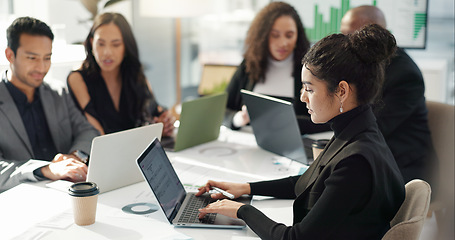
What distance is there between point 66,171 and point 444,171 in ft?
5.56

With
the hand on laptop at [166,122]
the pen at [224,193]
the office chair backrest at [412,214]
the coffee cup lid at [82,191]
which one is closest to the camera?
the office chair backrest at [412,214]

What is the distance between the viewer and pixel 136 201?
1.65 metres

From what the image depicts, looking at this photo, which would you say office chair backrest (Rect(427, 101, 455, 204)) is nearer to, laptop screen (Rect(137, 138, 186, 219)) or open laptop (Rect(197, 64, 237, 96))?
laptop screen (Rect(137, 138, 186, 219))

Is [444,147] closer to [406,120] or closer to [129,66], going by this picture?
[406,120]

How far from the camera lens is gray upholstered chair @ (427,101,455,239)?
7.43 feet

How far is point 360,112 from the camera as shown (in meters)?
1.35

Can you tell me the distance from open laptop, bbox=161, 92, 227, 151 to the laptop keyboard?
61cm

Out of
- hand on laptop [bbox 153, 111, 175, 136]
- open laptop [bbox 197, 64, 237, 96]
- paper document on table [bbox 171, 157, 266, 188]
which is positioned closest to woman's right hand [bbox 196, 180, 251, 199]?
paper document on table [bbox 171, 157, 266, 188]

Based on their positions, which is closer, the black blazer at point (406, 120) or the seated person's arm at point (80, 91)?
the black blazer at point (406, 120)

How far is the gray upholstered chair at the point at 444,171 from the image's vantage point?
89.2 inches

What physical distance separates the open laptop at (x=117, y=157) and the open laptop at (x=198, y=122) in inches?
13.5

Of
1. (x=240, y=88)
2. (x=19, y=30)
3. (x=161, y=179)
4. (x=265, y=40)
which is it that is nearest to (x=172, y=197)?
(x=161, y=179)

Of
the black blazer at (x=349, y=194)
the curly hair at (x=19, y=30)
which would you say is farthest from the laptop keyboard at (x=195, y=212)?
the curly hair at (x=19, y=30)

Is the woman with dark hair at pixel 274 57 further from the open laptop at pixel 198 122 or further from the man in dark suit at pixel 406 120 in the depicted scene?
the man in dark suit at pixel 406 120
